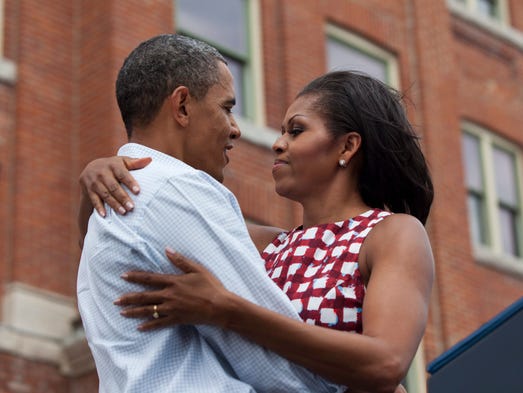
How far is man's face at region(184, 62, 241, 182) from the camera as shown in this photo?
13.0ft

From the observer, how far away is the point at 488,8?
21.0 meters

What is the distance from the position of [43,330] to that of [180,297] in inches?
409

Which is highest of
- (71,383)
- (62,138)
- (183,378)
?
(62,138)

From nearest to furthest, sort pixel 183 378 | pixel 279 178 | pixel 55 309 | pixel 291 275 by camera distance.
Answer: pixel 183 378
pixel 291 275
pixel 279 178
pixel 55 309

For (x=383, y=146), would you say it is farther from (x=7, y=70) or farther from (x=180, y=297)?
(x=7, y=70)

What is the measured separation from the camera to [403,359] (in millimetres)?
3518

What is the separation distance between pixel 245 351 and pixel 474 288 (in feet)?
48.4

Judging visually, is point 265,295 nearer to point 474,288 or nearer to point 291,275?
point 291,275

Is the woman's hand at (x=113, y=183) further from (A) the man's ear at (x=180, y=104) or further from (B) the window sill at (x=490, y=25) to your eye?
(B) the window sill at (x=490, y=25)

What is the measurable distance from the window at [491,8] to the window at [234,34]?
5.17 meters

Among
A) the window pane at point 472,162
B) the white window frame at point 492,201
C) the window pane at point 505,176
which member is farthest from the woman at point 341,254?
the window pane at point 505,176

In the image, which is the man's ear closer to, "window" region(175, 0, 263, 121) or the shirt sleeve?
the shirt sleeve

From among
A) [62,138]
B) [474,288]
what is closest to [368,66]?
[474,288]

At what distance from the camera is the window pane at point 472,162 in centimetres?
1908
